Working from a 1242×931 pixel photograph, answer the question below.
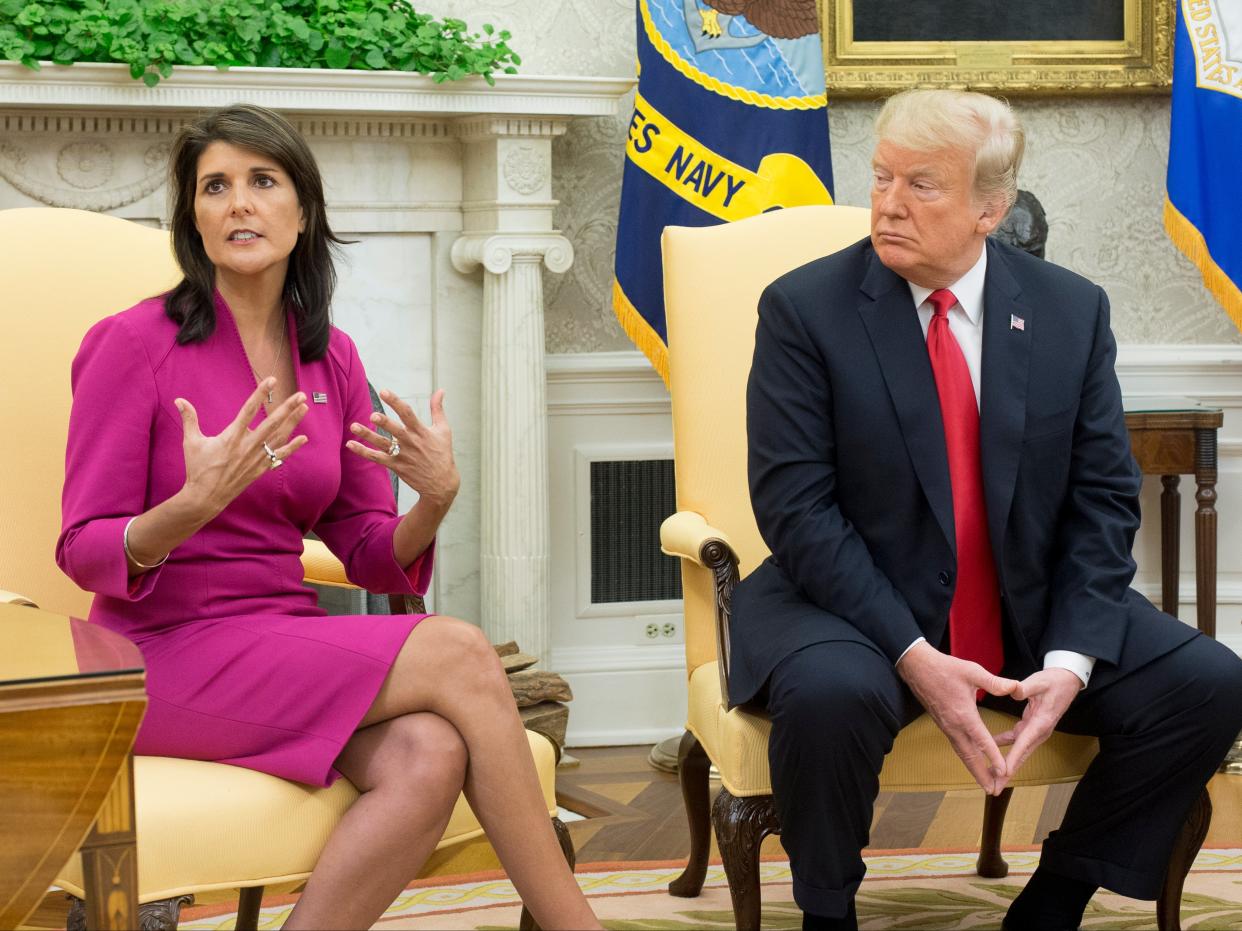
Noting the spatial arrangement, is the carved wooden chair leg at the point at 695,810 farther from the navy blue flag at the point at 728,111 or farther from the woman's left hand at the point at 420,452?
the navy blue flag at the point at 728,111

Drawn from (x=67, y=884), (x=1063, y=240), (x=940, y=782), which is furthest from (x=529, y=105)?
(x=67, y=884)

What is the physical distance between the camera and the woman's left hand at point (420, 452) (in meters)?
2.11

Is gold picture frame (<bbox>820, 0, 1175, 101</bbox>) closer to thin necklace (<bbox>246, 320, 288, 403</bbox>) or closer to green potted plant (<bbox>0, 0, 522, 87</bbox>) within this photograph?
green potted plant (<bbox>0, 0, 522, 87</bbox>)

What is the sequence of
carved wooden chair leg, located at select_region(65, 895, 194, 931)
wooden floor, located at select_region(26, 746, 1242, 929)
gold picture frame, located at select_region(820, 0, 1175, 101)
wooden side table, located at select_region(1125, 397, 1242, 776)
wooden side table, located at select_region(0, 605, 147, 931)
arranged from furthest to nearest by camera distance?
gold picture frame, located at select_region(820, 0, 1175, 101) < wooden side table, located at select_region(1125, 397, 1242, 776) < wooden floor, located at select_region(26, 746, 1242, 929) < carved wooden chair leg, located at select_region(65, 895, 194, 931) < wooden side table, located at select_region(0, 605, 147, 931)

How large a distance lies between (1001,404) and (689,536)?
0.53 m

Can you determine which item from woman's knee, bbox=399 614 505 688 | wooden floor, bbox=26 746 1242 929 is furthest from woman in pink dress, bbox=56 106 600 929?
wooden floor, bbox=26 746 1242 929

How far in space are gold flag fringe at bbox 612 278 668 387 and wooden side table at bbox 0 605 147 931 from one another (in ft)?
7.98

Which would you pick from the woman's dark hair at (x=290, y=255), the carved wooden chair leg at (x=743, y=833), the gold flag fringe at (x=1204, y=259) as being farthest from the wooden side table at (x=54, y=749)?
the gold flag fringe at (x=1204, y=259)

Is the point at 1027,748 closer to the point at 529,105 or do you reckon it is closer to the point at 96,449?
the point at 96,449

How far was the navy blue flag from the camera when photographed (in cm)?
372

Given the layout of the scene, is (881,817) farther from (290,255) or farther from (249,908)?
(290,255)

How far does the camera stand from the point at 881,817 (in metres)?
3.37

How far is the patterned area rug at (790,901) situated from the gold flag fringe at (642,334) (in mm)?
1289

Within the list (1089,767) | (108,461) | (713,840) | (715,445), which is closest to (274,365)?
(108,461)
